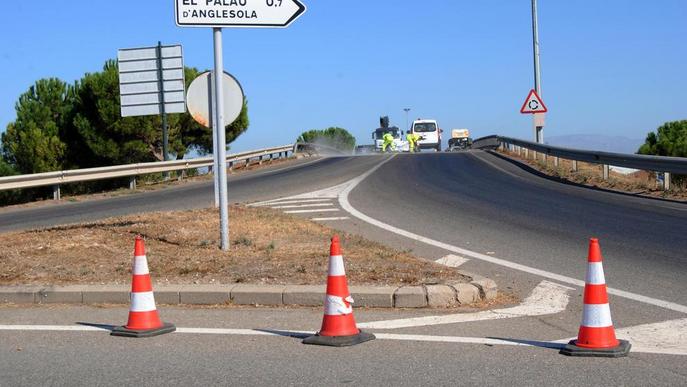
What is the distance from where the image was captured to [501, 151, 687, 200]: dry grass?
17703 mm

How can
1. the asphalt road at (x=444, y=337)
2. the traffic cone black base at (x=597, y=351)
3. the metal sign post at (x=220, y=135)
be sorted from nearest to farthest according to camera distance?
the asphalt road at (x=444, y=337)
the traffic cone black base at (x=597, y=351)
the metal sign post at (x=220, y=135)

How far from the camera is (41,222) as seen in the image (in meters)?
16.7

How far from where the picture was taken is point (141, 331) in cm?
664

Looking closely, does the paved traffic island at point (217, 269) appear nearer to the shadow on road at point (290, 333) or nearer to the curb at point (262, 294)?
the curb at point (262, 294)

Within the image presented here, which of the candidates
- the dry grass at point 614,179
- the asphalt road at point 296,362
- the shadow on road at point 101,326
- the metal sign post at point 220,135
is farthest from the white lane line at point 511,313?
the dry grass at point 614,179

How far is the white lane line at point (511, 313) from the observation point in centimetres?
682

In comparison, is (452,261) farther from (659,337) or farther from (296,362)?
(296,362)

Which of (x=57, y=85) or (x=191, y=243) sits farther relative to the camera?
(x=57, y=85)

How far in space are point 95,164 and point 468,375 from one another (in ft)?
144

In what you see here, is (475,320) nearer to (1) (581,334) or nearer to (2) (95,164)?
(1) (581,334)

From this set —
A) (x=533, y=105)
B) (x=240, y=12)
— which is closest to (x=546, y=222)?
(x=240, y=12)

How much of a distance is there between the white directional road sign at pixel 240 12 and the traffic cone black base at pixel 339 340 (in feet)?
15.6

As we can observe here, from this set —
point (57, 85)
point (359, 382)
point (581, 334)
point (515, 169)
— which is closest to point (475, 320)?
point (581, 334)

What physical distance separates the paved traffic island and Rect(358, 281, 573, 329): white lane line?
0.39 meters
